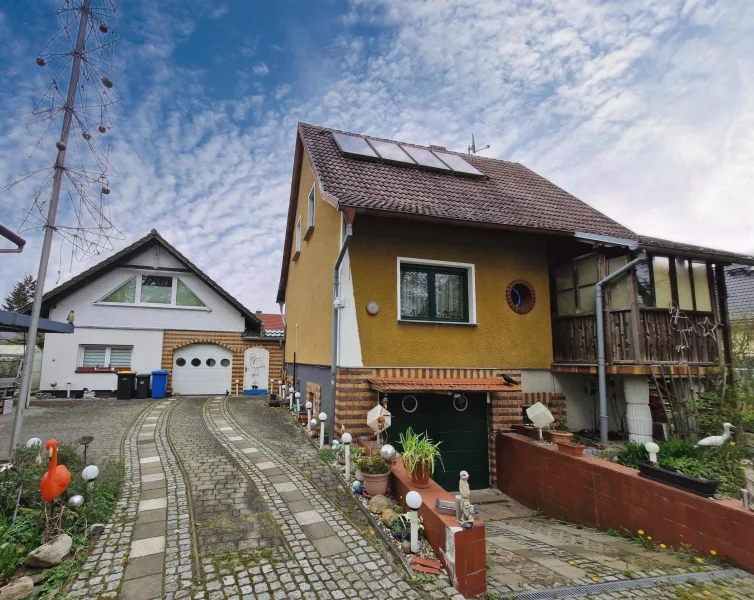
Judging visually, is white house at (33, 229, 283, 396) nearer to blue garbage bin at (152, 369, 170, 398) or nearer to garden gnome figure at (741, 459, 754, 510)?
blue garbage bin at (152, 369, 170, 398)

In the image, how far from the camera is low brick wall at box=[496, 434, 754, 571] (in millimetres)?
4008

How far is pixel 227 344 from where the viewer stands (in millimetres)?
15586

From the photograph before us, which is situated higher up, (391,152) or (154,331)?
(391,152)

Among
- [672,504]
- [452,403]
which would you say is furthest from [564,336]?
[672,504]

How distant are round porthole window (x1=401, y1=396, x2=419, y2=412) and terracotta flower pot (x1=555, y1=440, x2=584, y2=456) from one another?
2.45m

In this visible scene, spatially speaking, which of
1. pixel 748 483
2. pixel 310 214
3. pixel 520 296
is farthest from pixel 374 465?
pixel 310 214

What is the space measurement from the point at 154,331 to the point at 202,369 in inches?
89.5

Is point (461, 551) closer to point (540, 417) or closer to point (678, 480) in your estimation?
point (678, 480)

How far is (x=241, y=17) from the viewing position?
27.1 feet

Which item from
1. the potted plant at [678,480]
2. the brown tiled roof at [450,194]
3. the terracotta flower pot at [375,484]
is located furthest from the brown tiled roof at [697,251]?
the terracotta flower pot at [375,484]

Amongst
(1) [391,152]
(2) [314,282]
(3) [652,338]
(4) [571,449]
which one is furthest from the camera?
(1) [391,152]

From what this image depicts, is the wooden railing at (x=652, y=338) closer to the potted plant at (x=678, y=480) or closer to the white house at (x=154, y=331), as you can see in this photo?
the potted plant at (x=678, y=480)

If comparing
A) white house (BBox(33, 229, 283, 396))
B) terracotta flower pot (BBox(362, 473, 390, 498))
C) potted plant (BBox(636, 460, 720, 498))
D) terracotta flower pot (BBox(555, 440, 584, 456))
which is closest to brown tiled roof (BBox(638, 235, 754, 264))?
terracotta flower pot (BBox(555, 440, 584, 456))

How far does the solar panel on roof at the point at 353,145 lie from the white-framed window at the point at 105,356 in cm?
1116
